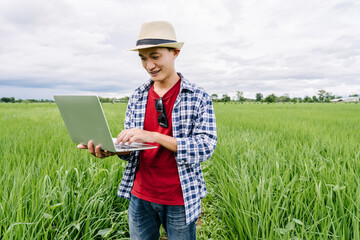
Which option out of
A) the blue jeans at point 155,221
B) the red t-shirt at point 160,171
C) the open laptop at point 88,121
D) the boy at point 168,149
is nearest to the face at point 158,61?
the boy at point 168,149

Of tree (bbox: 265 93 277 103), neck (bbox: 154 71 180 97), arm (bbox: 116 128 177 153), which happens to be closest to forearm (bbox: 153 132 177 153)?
arm (bbox: 116 128 177 153)

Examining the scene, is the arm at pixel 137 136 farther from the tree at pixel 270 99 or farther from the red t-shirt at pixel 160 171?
the tree at pixel 270 99

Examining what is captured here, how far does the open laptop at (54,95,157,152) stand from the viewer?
88cm

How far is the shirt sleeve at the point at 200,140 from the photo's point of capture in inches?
40.4

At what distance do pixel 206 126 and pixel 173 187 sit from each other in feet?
1.11

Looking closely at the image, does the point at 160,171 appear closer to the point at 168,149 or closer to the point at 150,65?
the point at 168,149

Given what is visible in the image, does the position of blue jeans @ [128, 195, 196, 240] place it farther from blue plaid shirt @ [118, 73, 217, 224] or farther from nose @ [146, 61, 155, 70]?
nose @ [146, 61, 155, 70]

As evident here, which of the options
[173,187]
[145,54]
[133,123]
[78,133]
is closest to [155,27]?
[145,54]

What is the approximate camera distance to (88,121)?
3.14 feet

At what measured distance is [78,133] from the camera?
1107 millimetres

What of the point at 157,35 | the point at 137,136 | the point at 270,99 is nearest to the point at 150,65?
the point at 157,35

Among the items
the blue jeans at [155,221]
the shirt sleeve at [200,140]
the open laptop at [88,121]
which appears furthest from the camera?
the blue jeans at [155,221]

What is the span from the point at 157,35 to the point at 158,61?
0.13 m

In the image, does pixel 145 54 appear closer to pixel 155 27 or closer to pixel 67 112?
pixel 155 27
